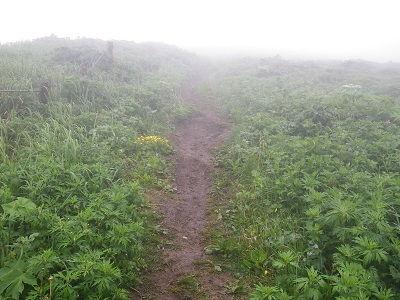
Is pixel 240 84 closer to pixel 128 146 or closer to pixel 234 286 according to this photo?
pixel 128 146

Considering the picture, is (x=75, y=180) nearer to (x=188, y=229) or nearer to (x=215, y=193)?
(x=188, y=229)

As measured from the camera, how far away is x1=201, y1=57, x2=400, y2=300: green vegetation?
11.5 feet

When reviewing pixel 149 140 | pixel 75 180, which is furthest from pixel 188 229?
pixel 149 140

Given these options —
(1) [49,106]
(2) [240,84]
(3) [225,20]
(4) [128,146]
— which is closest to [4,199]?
(4) [128,146]

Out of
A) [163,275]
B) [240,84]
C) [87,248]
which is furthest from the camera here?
[240,84]

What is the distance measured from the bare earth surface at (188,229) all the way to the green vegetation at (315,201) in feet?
1.31

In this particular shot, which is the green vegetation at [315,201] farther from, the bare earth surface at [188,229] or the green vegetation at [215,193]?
the bare earth surface at [188,229]

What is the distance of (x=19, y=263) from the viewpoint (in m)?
3.23

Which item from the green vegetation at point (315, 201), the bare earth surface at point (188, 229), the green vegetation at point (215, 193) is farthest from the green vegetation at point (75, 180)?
the green vegetation at point (315, 201)

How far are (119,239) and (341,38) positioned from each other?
76859 mm

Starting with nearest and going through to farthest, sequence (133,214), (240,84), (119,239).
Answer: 1. (119,239)
2. (133,214)
3. (240,84)

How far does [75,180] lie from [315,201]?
4.24 meters

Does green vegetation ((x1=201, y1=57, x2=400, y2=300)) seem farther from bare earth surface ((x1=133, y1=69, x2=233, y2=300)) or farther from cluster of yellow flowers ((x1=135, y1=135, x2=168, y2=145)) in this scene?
cluster of yellow flowers ((x1=135, y1=135, x2=168, y2=145))

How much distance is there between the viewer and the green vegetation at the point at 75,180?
340 centimetres
